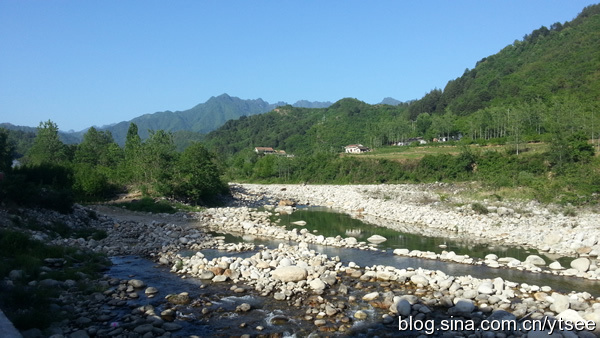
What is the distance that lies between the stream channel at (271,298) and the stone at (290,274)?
1.13 meters

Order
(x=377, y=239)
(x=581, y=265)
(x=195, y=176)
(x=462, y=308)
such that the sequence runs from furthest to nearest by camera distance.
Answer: (x=195, y=176) < (x=377, y=239) < (x=581, y=265) < (x=462, y=308)

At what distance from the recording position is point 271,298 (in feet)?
31.6

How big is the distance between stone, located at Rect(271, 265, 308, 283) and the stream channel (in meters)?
1.13

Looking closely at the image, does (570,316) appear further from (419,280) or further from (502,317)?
(419,280)

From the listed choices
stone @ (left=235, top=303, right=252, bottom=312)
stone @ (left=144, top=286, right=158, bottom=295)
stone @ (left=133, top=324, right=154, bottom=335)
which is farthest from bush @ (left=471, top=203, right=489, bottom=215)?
stone @ (left=133, top=324, right=154, bottom=335)

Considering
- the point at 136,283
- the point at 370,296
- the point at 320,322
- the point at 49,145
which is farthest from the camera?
the point at 49,145

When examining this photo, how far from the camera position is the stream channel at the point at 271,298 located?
26.3 feet

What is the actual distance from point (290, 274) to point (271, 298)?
4.16ft

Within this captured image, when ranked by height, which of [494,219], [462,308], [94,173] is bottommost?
[494,219]

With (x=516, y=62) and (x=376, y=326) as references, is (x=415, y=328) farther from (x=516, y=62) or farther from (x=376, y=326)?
(x=516, y=62)

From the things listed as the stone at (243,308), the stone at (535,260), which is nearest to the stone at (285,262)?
the stone at (243,308)

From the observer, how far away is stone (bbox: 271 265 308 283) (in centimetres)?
1070

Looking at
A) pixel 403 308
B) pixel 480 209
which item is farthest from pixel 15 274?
pixel 480 209

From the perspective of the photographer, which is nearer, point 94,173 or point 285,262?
point 285,262
